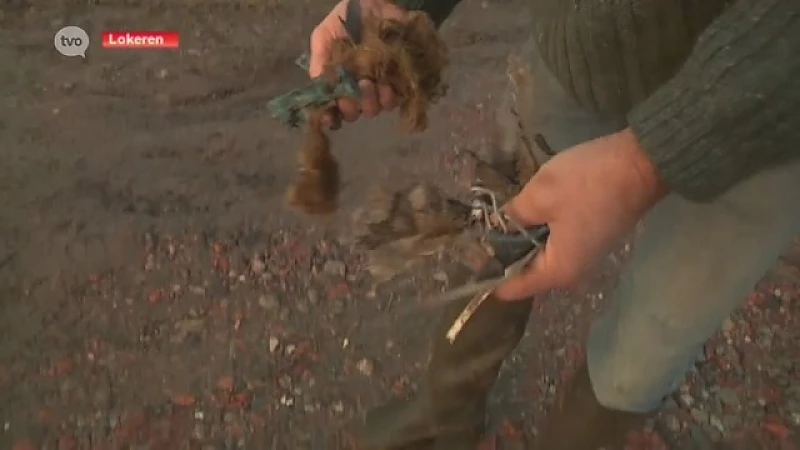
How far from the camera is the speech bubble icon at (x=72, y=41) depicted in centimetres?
175

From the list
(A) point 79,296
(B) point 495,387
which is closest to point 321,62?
(B) point 495,387

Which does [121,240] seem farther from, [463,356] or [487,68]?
[487,68]

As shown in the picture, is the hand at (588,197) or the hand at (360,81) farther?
the hand at (360,81)

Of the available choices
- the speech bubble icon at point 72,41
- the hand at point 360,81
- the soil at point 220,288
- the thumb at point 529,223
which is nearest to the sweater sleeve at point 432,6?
the hand at point 360,81

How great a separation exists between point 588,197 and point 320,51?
296 mm

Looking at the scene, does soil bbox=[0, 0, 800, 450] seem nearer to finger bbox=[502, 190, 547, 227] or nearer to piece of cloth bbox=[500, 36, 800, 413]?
piece of cloth bbox=[500, 36, 800, 413]

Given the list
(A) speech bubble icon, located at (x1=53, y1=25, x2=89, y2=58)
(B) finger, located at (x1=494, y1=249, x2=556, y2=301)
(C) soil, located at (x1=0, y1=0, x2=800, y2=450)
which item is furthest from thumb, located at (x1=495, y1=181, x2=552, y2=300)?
(A) speech bubble icon, located at (x1=53, y1=25, x2=89, y2=58)

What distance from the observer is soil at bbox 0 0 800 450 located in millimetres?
1154

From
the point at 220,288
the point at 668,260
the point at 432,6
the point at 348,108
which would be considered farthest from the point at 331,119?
A: the point at 220,288

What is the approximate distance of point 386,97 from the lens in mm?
746

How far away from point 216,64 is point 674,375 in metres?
1.20

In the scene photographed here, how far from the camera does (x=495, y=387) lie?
3.90 ft

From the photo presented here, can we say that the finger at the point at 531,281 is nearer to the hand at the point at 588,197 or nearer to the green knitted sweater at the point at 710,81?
the hand at the point at 588,197

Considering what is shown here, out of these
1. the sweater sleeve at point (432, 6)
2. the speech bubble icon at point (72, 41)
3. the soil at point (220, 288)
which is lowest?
the soil at point (220, 288)
